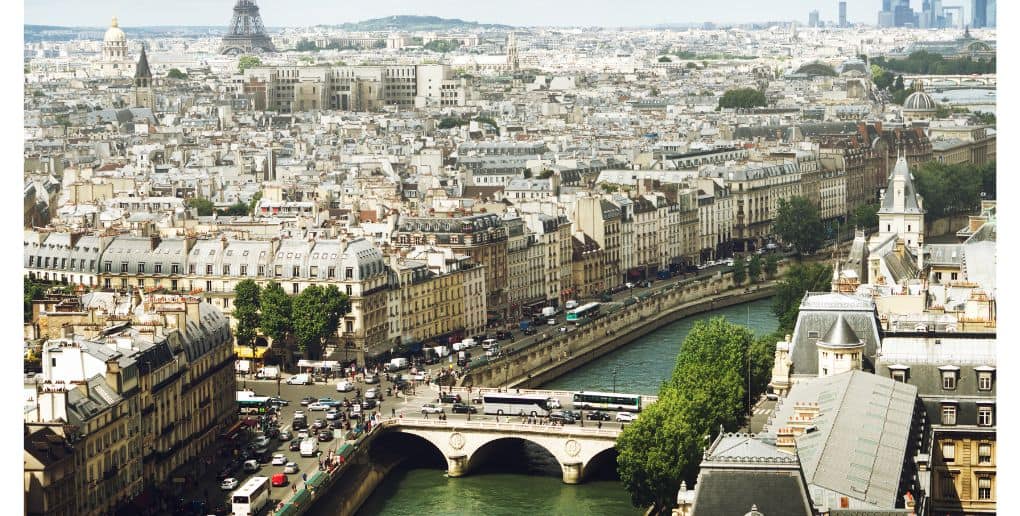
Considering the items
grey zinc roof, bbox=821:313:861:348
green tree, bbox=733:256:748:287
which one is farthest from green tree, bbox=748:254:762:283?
grey zinc roof, bbox=821:313:861:348

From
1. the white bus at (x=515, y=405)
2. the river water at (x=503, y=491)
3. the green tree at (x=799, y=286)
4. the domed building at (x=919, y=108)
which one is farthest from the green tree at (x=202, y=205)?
the domed building at (x=919, y=108)

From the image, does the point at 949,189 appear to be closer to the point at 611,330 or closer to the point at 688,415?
the point at 611,330

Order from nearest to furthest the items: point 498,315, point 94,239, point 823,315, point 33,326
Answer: point 823,315, point 33,326, point 94,239, point 498,315

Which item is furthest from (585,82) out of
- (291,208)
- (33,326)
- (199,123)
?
(33,326)

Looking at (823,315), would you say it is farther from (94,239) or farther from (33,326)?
(94,239)
